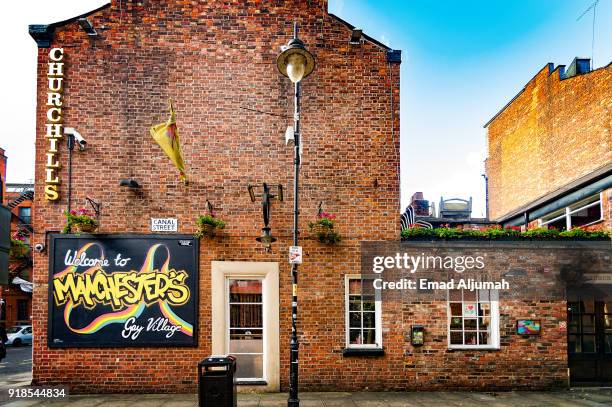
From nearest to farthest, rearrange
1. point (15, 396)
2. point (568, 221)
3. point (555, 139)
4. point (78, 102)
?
point (15, 396) < point (78, 102) < point (568, 221) < point (555, 139)

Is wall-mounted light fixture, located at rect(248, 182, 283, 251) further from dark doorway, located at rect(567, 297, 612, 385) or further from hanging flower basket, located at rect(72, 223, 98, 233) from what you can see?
dark doorway, located at rect(567, 297, 612, 385)

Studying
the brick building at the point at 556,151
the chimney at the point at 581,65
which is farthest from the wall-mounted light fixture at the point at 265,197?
the chimney at the point at 581,65

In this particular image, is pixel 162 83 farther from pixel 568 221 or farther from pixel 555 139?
pixel 555 139

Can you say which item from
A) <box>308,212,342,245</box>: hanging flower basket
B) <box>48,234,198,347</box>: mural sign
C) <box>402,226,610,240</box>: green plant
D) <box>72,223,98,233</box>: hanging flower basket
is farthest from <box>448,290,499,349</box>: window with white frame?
<box>72,223,98,233</box>: hanging flower basket

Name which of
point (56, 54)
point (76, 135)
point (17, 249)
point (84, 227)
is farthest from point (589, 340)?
point (56, 54)

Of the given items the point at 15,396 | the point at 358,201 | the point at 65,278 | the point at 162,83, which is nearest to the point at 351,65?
the point at 358,201

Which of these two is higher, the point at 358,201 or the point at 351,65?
the point at 351,65

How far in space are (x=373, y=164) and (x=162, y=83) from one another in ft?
18.0

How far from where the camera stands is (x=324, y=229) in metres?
10.5

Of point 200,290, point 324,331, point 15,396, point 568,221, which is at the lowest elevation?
point 15,396

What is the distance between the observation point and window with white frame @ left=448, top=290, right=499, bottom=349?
1102 centimetres

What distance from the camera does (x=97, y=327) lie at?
10383mm

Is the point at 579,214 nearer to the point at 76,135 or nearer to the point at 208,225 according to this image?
the point at 208,225

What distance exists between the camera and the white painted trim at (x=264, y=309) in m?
10.4
